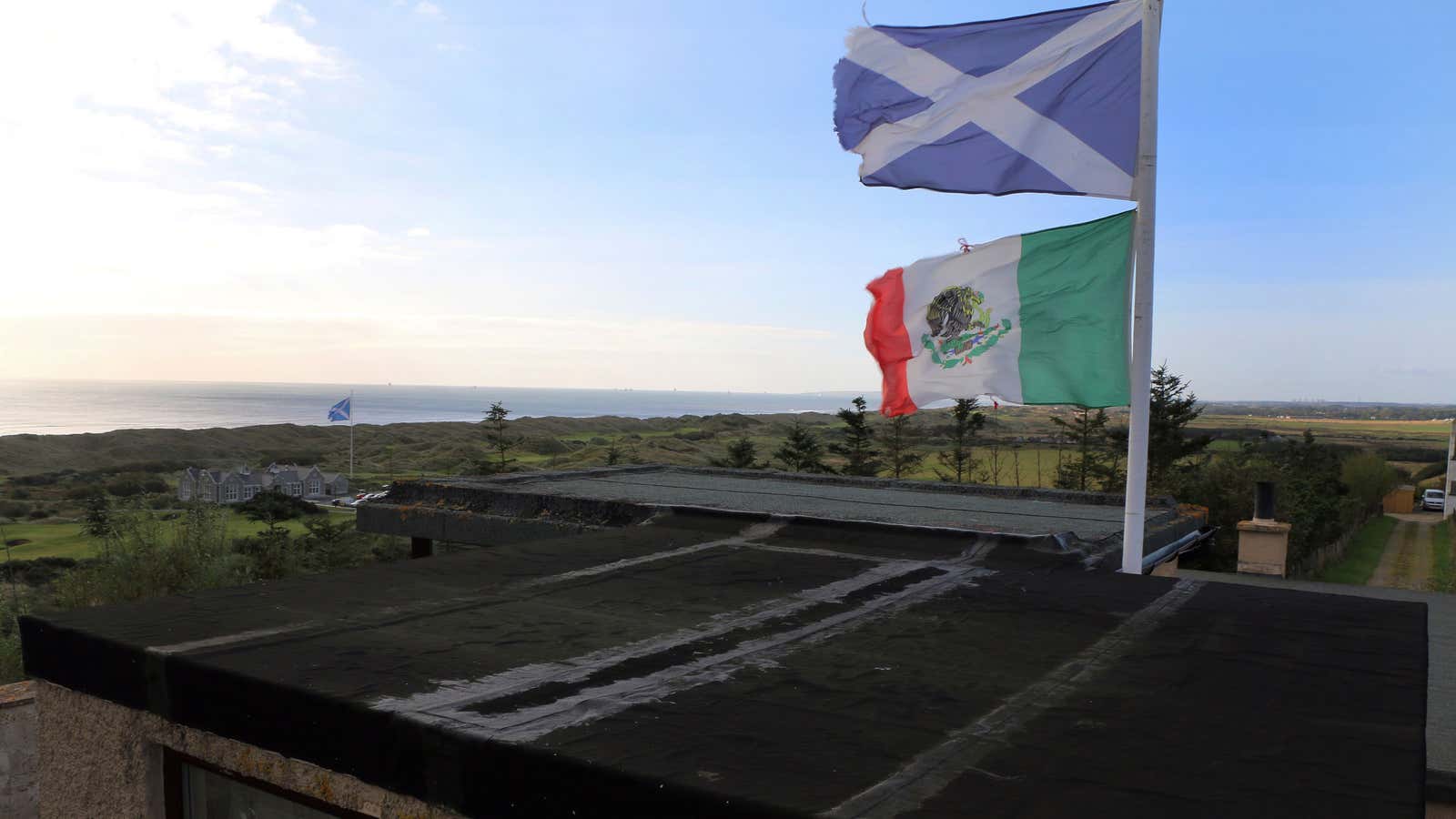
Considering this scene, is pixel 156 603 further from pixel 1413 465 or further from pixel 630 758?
pixel 1413 465

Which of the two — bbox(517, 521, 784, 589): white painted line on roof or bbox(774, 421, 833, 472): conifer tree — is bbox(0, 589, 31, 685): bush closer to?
bbox(517, 521, 784, 589): white painted line on roof

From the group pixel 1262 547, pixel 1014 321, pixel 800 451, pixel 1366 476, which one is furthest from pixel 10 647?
pixel 1366 476

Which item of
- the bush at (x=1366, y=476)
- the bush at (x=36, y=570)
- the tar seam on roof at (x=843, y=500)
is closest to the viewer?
the tar seam on roof at (x=843, y=500)

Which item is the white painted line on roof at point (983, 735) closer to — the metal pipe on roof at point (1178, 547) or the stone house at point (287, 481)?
the metal pipe on roof at point (1178, 547)

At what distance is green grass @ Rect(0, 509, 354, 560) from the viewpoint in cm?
1113

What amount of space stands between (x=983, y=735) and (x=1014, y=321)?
345cm

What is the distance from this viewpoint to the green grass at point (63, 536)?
11.1m

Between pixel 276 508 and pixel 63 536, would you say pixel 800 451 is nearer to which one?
pixel 276 508

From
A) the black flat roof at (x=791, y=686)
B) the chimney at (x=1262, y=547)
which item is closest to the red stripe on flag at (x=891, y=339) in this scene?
the black flat roof at (x=791, y=686)

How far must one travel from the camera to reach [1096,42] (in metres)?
5.04

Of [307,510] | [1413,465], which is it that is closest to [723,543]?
[307,510]

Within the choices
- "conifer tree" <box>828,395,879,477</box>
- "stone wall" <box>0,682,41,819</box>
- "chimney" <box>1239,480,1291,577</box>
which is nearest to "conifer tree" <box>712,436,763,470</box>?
"conifer tree" <box>828,395,879,477</box>

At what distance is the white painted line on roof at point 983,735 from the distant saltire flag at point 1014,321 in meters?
2.06

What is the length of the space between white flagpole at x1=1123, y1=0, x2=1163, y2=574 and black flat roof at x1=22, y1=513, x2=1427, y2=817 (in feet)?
3.45
